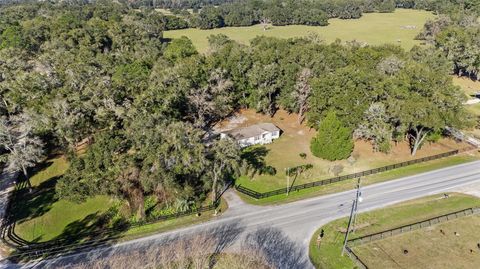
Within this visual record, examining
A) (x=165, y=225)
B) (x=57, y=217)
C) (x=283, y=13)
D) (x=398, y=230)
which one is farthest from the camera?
(x=283, y=13)


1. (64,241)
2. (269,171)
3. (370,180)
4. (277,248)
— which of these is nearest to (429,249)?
(370,180)

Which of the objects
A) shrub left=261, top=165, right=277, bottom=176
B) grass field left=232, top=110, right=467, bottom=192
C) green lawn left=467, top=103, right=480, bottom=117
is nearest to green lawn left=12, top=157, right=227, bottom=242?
grass field left=232, top=110, right=467, bottom=192

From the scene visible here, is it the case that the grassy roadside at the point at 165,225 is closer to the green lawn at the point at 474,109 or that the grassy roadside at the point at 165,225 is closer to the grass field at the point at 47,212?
the grass field at the point at 47,212

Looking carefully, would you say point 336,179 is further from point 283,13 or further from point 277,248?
point 283,13

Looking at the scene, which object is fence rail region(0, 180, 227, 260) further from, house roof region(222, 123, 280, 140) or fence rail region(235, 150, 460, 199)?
house roof region(222, 123, 280, 140)

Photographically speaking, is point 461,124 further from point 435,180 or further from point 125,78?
point 125,78

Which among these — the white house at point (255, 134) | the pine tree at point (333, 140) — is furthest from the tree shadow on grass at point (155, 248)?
the white house at point (255, 134)

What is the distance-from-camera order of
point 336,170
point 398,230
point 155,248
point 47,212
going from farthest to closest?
point 336,170
point 47,212
point 398,230
point 155,248

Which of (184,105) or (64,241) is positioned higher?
(184,105)
